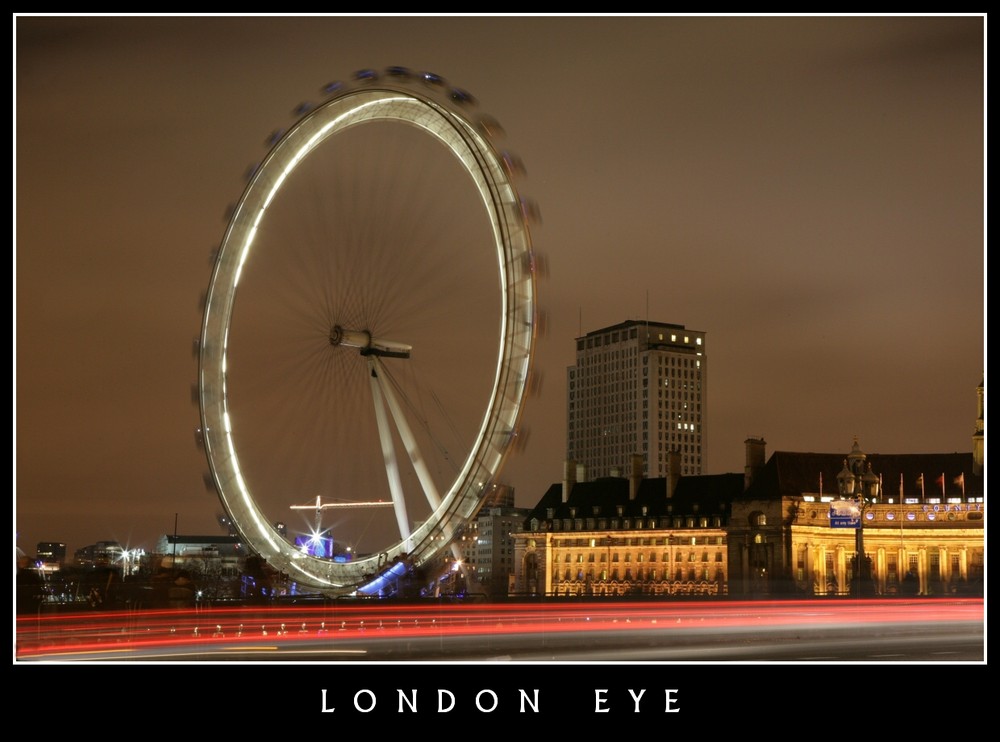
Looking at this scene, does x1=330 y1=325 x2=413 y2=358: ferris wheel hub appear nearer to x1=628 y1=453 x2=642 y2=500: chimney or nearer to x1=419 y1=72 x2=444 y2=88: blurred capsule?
x1=419 y1=72 x2=444 y2=88: blurred capsule

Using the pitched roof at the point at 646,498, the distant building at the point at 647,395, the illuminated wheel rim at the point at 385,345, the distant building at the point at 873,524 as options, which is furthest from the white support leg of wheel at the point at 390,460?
the distant building at the point at 647,395

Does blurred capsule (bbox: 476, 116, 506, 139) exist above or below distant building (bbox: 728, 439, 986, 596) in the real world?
above

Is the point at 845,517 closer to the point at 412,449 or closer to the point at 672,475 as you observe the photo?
the point at 412,449

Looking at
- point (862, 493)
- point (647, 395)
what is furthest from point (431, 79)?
point (647, 395)

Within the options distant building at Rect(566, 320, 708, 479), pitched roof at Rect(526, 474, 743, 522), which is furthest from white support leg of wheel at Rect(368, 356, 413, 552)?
distant building at Rect(566, 320, 708, 479)

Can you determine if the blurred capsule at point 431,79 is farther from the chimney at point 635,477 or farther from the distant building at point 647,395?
the distant building at point 647,395
